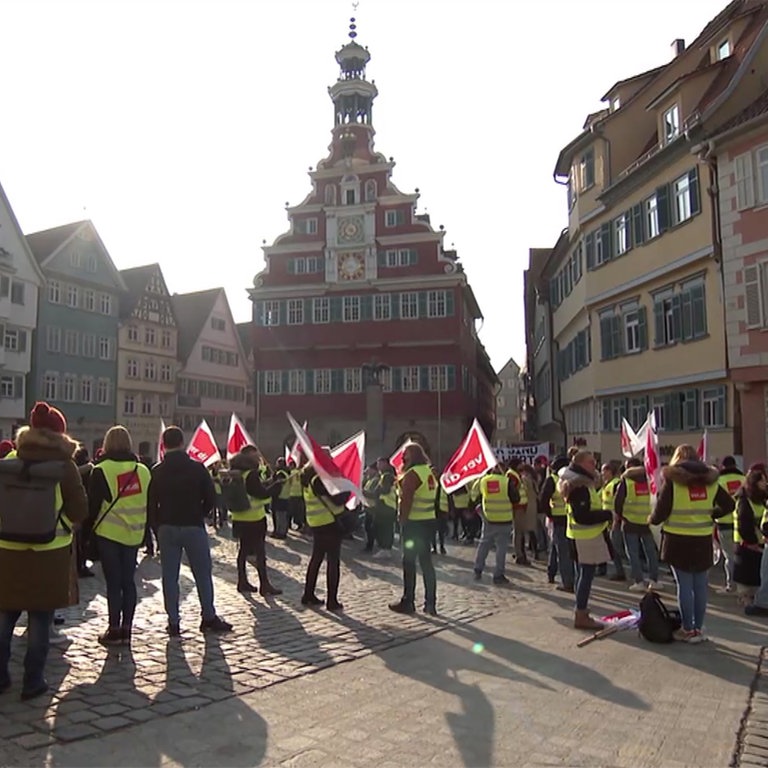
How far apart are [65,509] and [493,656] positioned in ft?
12.6

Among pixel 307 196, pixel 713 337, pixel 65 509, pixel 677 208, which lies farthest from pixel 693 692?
pixel 307 196

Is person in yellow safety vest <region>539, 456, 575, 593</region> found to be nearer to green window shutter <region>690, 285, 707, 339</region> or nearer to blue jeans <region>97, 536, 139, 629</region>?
blue jeans <region>97, 536, 139, 629</region>

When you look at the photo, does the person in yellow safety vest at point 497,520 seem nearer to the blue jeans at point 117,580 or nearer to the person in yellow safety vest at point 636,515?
the person in yellow safety vest at point 636,515

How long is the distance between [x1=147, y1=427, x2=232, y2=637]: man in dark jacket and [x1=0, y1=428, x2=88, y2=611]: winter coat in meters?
1.79

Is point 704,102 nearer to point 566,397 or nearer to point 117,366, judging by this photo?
point 566,397

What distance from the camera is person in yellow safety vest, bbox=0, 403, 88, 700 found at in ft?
19.3

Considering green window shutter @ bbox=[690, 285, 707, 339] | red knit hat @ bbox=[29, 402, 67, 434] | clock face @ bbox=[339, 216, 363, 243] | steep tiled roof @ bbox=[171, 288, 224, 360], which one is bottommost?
red knit hat @ bbox=[29, 402, 67, 434]

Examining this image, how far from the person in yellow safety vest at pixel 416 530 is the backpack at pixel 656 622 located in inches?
95.1

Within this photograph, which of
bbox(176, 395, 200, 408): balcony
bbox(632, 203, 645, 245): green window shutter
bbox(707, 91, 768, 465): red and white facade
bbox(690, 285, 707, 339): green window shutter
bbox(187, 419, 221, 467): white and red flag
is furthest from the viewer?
bbox(176, 395, 200, 408): balcony

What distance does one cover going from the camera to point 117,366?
52.0 m

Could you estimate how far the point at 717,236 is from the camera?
67.3ft

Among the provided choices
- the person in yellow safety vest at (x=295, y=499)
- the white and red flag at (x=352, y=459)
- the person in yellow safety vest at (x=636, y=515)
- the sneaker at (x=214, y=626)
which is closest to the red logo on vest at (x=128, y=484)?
the sneaker at (x=214, y=626)

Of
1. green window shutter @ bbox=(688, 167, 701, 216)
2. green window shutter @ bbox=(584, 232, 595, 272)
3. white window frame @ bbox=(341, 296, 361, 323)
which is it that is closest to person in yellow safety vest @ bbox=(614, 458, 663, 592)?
green window shutter @ bbox=(688, 167, 701, 216)

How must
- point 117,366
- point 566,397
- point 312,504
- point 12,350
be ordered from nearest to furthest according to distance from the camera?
point 312,504, point 566,397, point 12,350, point 117,366
